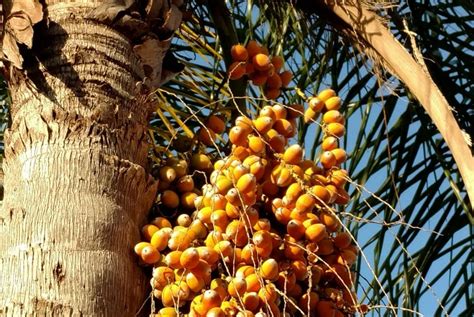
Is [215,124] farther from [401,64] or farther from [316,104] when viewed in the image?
[401,64]

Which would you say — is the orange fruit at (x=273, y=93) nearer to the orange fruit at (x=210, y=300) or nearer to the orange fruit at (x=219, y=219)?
the orange fruit at (x=219, y=219)

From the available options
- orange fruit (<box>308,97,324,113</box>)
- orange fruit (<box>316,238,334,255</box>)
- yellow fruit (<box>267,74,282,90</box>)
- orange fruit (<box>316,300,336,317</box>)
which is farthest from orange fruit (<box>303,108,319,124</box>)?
orange fruit (<box>316,300,336,317</box>)

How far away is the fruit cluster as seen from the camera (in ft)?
4.72

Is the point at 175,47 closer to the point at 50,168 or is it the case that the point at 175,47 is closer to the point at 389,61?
the point at 389,61

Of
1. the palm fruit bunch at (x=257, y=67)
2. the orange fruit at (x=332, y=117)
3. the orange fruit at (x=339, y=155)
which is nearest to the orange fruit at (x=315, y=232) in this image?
the orange fruit at (x=339, y=155)

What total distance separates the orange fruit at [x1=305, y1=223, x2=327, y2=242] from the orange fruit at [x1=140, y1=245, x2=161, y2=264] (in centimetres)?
26

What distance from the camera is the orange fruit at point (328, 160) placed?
5.56ft

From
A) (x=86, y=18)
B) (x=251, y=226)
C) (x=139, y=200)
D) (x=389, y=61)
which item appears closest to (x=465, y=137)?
(x=389, y=61)

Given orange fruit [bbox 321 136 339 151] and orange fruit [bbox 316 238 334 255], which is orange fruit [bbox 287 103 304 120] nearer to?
orange fruit [bbox 321 136 339 151]

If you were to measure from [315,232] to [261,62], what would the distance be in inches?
18.6

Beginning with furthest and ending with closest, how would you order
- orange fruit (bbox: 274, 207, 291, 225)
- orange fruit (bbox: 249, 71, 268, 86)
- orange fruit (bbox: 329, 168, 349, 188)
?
orange fruit (bbox: 249, 71, 268, 86) < orange fruit (bbox: 329, 168, 349, 188) < orange fruit (bbox: 274, 207, 291, 225)

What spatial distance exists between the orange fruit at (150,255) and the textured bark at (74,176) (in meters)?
0.02

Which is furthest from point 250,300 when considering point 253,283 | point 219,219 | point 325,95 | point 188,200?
point 325,95

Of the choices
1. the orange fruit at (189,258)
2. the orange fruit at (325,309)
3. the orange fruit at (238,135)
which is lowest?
the orange fruit at (325,309)
